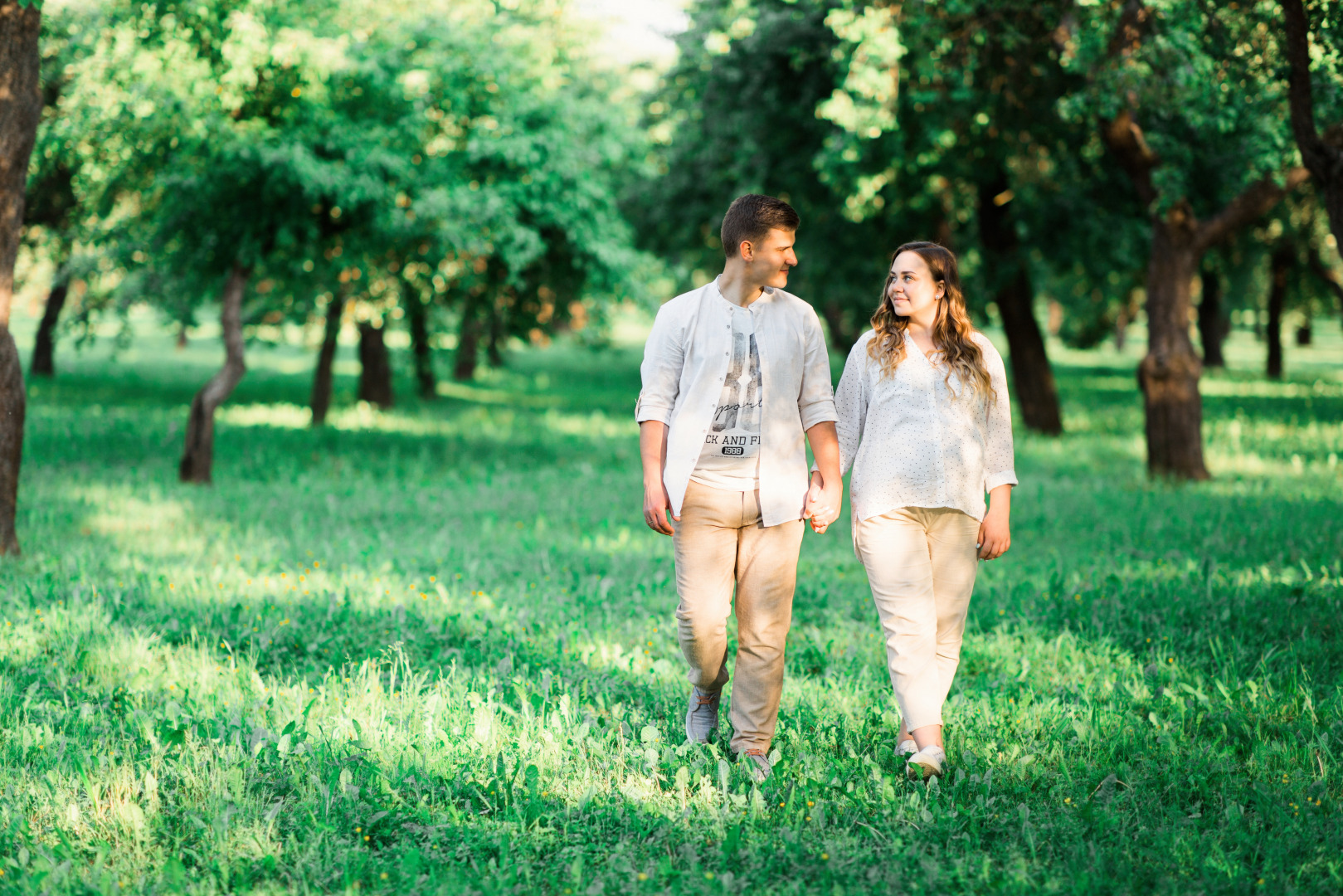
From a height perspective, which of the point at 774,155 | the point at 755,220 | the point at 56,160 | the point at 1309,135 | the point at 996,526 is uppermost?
the point at 774,155

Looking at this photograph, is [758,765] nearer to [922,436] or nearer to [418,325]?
[922,436]

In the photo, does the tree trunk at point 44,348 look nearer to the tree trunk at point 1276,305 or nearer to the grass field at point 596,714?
the grass field at point 596,714

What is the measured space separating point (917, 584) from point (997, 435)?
68 centimetres

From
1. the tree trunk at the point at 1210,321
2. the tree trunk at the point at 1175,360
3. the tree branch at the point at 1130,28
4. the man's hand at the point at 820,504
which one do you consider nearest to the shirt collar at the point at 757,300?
the man's hand at the point at 820,504

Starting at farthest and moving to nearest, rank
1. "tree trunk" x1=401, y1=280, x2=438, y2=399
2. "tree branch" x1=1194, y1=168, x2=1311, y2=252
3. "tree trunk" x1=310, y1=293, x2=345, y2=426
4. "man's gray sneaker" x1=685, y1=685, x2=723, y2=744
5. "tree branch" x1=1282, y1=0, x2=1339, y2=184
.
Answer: "tree trunk" x1=310, y1=293, x2=345, y2=426
"tree trunk" x1=401, y1=280, x2=438, y2=399
"tree branch" x1=1194, y1=168, x2=1311, y2=252
"tree branch" x1=1282, y1=0, x2=1339, y2=184
"man's gray sneaker" x1=685, y1=685, x2=723, y2=744

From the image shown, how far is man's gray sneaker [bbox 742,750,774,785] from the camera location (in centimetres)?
426

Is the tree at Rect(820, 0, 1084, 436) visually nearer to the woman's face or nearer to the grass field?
the grass field

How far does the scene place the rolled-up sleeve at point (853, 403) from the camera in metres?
4.37

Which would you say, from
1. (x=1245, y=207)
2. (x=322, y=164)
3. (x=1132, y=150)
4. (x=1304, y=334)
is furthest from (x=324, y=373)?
(x=1304, y=334)

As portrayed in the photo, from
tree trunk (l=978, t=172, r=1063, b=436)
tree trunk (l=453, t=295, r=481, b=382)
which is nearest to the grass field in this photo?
tree trunk (l=453, t=295, r=481, b=382)

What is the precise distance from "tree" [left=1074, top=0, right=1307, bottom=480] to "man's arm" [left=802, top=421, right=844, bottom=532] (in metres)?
5.73

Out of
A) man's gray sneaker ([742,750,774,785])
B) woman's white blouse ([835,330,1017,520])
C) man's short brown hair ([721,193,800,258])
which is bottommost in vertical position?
man's gray sneaker ([742,750,774,785])

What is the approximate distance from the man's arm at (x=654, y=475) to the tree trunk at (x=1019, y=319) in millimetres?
14354

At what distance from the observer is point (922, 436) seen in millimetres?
4230
